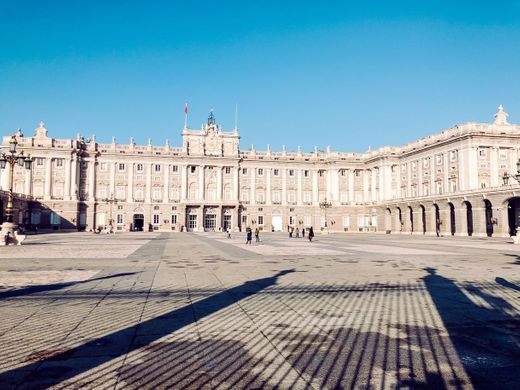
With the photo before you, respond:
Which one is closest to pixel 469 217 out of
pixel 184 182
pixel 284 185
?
pixel 284 185

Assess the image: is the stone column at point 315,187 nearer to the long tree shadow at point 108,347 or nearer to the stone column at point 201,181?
the stone column at point 201,181

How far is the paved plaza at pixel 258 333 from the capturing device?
4.39 m

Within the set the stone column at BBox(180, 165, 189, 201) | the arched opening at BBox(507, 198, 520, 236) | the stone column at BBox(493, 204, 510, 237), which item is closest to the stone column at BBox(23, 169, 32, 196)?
the stone column at BBox(180, 165, 189, 201)

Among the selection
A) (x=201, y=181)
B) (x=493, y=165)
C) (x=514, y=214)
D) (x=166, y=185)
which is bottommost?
(x=514, y=214)

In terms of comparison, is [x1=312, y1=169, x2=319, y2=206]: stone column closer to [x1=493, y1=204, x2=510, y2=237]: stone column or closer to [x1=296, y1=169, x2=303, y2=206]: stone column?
[x1=296, y1=169, x2=303, y2=206]: stone column

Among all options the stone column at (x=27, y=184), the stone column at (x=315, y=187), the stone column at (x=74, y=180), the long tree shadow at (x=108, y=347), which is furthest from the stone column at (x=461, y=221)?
the stone column at (x=27, y=184)

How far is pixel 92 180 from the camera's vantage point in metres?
78.3

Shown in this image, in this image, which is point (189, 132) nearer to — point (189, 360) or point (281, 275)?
point (281, 275)

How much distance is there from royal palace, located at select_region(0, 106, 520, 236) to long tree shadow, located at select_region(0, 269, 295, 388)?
58.8m

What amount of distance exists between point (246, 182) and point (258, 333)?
80.4m

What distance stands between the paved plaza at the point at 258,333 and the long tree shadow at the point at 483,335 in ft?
0.07

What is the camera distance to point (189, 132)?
3302 inches

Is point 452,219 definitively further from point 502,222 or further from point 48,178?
point 48,178

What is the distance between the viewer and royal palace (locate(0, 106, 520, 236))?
205ft
